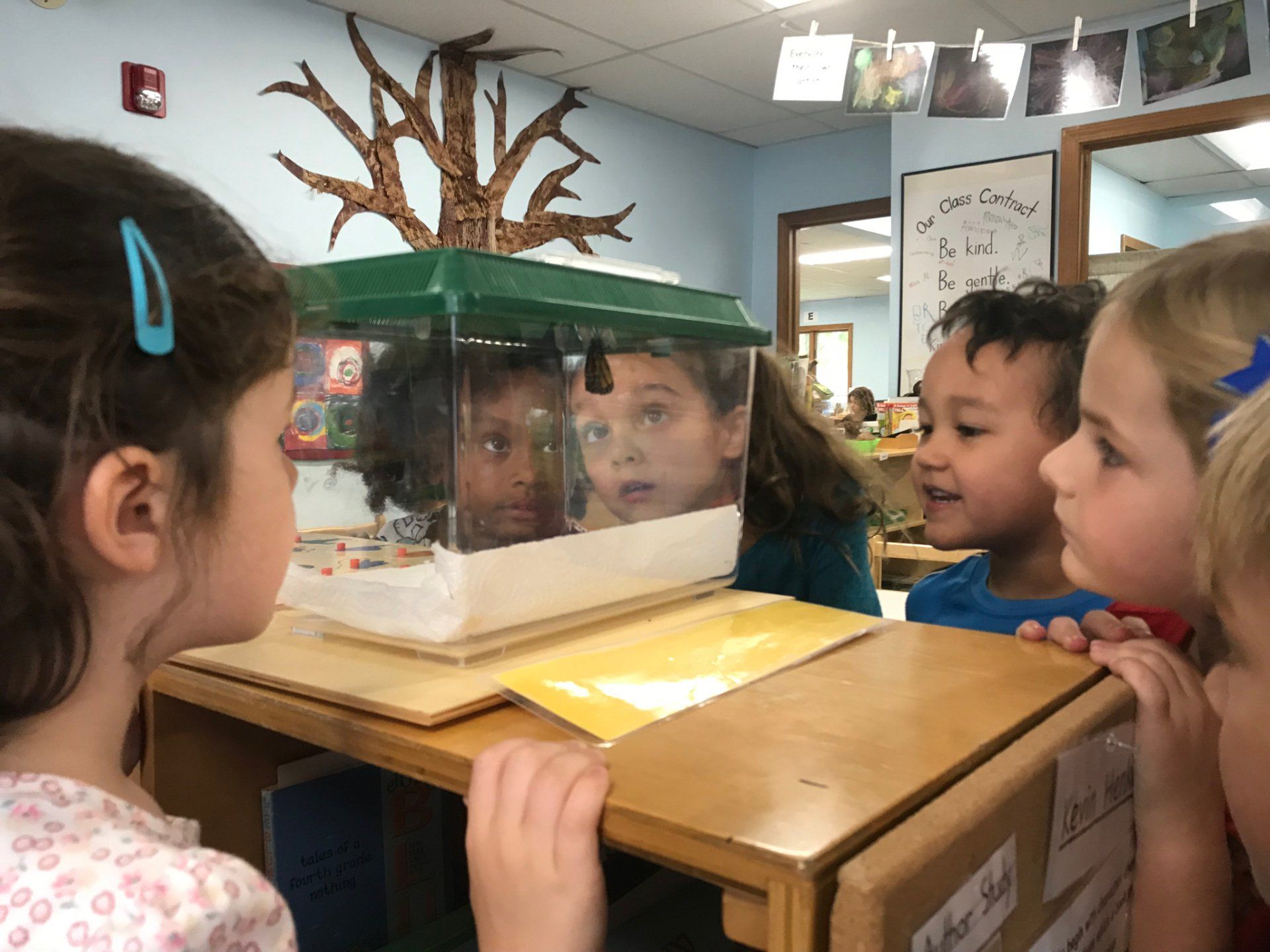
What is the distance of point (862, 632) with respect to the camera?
0.62 metres

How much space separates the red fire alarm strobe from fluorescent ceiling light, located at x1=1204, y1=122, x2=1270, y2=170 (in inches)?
151

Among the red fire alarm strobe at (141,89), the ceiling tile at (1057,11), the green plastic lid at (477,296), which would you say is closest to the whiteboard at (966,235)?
the ceiling tile at (1057,11)

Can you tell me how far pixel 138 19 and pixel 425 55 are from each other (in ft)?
2.77

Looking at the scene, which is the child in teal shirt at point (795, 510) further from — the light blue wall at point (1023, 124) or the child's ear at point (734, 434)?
the light blue wall at point (1023, 124)

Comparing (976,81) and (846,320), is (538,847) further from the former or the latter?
(846,320)

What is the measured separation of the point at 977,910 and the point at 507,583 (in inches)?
12.5

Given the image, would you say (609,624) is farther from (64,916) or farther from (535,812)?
(64,916)

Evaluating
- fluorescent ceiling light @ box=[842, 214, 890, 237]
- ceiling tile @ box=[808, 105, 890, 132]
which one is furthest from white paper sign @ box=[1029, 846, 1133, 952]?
fluorescent ceiling light @ box=[842, 214, 890, 237]

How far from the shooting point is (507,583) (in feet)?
1.86

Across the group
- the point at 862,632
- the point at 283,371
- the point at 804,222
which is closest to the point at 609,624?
the point at 862,632

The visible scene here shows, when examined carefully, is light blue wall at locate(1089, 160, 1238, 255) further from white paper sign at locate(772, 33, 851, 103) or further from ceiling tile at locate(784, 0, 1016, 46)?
white paper sign at locate(772, 33, 851, 103)

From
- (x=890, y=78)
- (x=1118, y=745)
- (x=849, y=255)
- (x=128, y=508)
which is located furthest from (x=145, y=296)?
(x=849, y=255)

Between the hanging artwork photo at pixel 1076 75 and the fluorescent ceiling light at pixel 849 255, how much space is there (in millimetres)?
4456

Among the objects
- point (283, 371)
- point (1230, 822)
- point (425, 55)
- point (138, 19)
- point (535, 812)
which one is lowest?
point (1230, 822)
